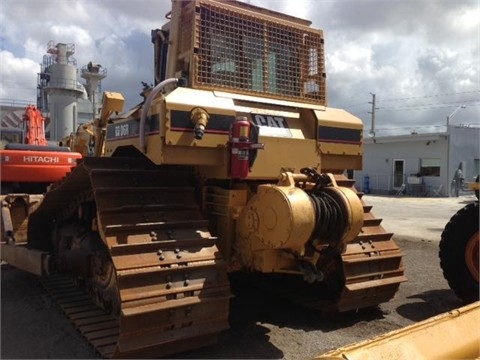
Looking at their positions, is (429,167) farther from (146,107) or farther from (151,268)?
(151,268)

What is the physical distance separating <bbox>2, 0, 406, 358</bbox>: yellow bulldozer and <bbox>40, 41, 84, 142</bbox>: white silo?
1363 inches

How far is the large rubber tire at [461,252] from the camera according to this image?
18.1 ft

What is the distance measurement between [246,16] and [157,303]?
293 cm

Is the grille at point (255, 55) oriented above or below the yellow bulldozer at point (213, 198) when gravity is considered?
above

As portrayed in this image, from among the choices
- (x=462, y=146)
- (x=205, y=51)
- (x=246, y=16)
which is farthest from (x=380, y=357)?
(x=462, y=146)

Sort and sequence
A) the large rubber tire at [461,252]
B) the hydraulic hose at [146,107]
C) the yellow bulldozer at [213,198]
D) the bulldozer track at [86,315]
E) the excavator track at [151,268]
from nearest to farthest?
the excavator track at [151,268]
the yellow bulldozer at [213,198]
the bulldozer track at [86,315]
the hydraulic hose at [146,107]
the large rubber tire at [461,252]

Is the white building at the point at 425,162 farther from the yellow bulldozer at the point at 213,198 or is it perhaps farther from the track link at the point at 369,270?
the yellow bulldozer at the point at 213,198

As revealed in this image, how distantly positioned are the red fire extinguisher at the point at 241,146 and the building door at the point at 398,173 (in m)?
29.7

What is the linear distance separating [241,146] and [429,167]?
96.6 ft

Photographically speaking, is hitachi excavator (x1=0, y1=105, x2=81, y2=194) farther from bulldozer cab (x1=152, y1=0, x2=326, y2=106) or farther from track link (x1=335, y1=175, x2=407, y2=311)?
track link (x1=335, y1=175, x2=407, y2=311)

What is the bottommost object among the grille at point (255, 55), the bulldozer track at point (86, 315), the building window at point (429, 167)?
the bulldozer track at point (86, 315)

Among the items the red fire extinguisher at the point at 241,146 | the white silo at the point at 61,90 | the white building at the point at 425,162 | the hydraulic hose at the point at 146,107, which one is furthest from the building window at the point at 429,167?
the hydraulic hose at the point at 146,107

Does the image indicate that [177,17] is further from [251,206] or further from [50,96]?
[50,96]

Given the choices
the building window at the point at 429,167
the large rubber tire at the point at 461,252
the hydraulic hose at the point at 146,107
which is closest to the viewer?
the hydraulic hose at the point at 146,107
